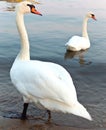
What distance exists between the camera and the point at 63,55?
11930 mm

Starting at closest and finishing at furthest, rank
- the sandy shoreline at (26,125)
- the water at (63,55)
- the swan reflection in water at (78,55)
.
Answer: the sandy shoreline at (26,125) → the water at (63,55) → the swan reflection in water at (78,55)

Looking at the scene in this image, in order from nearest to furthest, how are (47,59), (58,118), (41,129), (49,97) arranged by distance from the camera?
(49,97) < (41,129) < (58,118) < (47,59)

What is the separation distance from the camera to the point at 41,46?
41.5 feet

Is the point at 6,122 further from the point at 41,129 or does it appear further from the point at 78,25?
the point at 78,25

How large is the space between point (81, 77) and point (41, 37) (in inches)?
199

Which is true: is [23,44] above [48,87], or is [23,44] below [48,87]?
above

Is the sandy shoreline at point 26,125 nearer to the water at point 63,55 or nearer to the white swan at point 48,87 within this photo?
the water at point 63,55

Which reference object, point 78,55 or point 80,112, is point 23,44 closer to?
point 80,112

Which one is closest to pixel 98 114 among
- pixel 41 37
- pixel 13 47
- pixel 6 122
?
pixel 6 122

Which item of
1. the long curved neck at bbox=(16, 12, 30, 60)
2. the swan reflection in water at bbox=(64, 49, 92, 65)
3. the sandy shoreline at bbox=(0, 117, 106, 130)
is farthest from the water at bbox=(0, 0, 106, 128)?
the long curved neck at bbox=(16, 12, 30, 60)

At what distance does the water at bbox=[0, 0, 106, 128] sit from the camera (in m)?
7.13

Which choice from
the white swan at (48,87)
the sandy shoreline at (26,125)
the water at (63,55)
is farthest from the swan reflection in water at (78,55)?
the white swan at (48,87)

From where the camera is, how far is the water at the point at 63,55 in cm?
713

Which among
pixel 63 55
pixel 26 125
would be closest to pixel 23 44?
pixel 26 125
